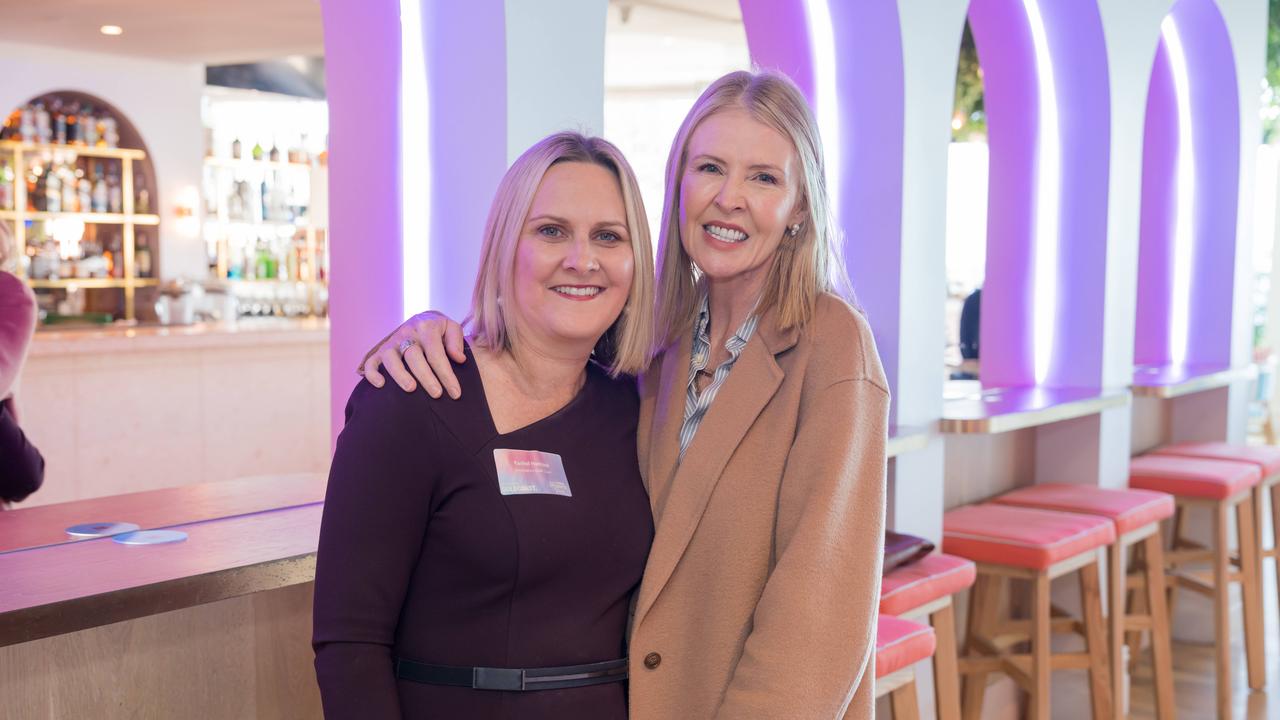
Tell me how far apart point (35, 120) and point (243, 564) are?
22.2 feet

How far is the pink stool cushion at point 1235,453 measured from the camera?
183 inches

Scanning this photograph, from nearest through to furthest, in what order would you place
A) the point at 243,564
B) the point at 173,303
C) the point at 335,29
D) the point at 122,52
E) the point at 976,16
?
the point at 243,564 → the point at 335,29 → the point at 976,16 → the point at 173,303 → the point at 122,52

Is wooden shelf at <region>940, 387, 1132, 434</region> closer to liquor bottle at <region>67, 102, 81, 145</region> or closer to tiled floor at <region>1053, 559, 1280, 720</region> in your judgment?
tiled floor at <region>1053, 559, 1280, 720</region>

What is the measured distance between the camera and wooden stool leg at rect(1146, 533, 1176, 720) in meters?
3.91

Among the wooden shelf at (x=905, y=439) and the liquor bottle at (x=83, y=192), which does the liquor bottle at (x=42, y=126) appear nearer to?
the liquor bottle at (x=83, y=192)

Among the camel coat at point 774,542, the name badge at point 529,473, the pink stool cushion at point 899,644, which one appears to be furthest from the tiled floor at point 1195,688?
the name badge at point 529,473

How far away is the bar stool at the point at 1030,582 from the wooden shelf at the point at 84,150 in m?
6.43

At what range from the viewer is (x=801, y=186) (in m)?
1.60

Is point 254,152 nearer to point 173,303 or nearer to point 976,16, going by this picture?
point 173,303

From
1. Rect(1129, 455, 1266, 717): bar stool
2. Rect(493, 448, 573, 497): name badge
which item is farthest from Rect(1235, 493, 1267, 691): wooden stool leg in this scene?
Rect(493, 448, 573, 497): name badge

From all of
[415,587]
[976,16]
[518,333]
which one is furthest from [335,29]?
[976,16]

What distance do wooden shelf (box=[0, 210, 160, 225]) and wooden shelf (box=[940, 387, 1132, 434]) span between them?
6.11 metres

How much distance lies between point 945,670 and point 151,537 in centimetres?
191

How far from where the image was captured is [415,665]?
1.40 m
